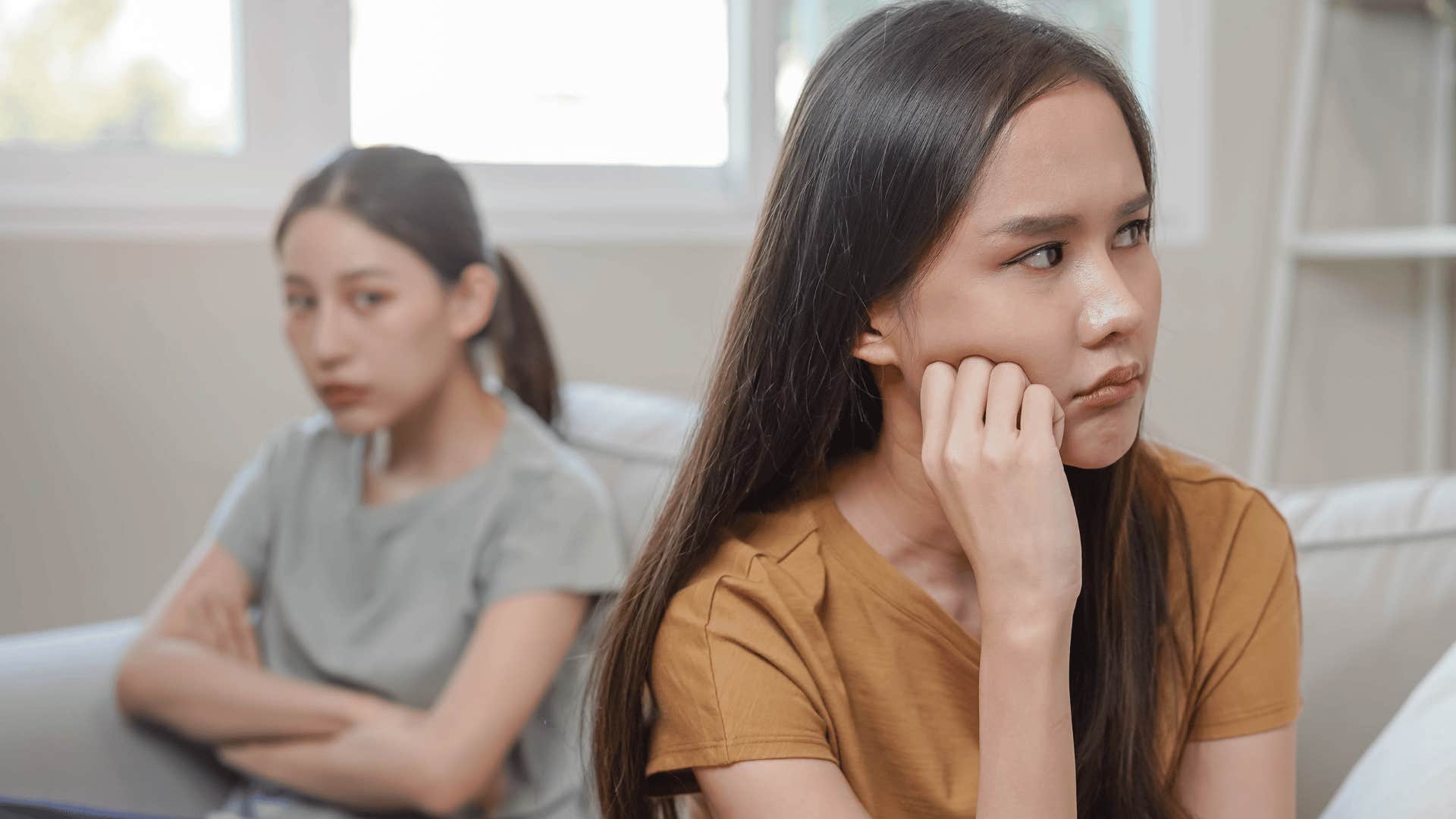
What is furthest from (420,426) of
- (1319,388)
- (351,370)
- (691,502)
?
(1319,388)

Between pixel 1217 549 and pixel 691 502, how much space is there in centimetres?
40

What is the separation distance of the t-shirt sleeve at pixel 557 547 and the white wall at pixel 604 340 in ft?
2.21

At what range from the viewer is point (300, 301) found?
155 centimetres

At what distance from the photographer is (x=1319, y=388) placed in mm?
3102

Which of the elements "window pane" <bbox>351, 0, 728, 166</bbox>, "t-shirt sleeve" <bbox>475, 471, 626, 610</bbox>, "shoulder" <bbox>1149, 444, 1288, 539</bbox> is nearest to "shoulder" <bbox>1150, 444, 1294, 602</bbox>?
"shoulder" <bbox>1149, 444, 1288, 539</bbox>

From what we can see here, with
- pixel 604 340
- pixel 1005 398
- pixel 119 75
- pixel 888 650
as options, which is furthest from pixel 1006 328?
pixel 119 75

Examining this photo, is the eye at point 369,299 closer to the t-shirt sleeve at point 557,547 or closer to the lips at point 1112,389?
the t-shirt sleeve at point 557,547

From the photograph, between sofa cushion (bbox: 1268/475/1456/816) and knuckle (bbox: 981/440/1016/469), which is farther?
sofa cushion (bbox: 1268/475/1456/816)

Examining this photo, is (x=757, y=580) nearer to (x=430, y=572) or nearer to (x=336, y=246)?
(x=430, y=572)

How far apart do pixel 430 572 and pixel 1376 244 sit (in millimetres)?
2091

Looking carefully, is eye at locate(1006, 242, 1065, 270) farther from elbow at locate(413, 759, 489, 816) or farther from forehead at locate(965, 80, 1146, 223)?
elbow at locate(413, 759, 489, 816)

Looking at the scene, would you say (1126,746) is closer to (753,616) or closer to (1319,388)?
(753,616)

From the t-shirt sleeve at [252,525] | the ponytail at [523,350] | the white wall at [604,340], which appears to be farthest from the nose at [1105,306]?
the white wall at [604,340]

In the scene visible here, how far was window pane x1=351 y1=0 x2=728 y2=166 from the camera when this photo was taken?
2.44 m
